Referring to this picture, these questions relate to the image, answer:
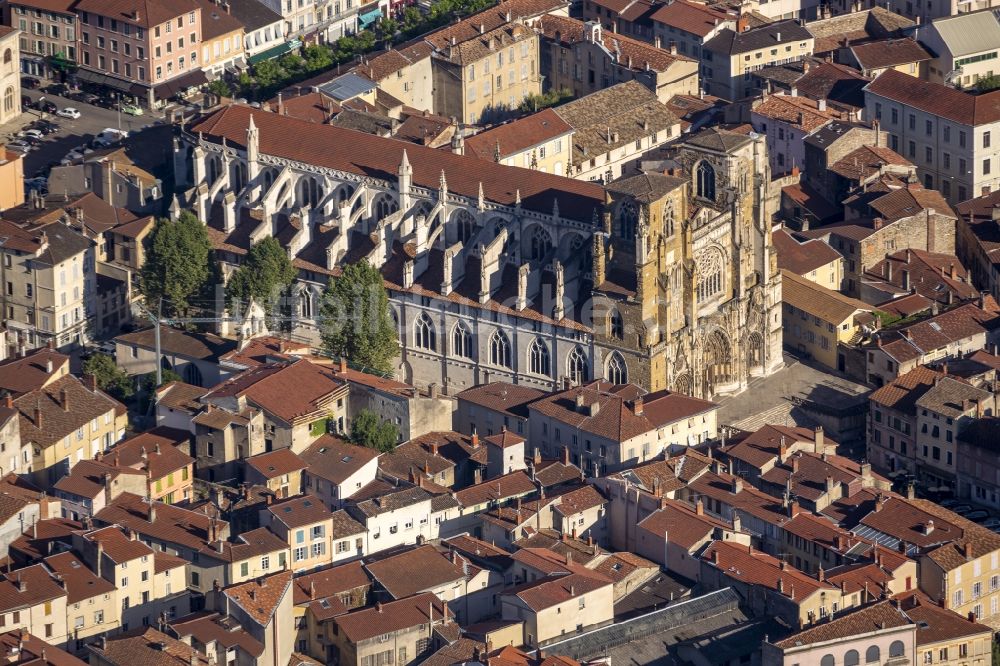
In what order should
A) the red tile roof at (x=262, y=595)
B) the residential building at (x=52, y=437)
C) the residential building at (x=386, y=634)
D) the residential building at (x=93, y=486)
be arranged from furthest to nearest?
1. the residential building at (x=52, y=437)
2. the residential building at (x=93, y=486)
3. the residential building at (x=386, y=634)
4. the red tile roof at (x=262, y=595)

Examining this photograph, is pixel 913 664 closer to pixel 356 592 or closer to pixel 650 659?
pixel 650 659

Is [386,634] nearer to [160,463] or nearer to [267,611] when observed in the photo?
[267,611]

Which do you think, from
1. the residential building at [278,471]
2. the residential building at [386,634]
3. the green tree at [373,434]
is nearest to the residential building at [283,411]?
the residential building at [278,471]

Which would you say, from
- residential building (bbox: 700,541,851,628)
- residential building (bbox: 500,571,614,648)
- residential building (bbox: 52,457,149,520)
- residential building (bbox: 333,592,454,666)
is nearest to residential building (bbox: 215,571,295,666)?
residential building (bbox: 333,592,454,666)

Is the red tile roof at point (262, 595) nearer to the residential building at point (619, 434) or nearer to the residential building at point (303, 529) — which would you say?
the residential building at point (303, 529)

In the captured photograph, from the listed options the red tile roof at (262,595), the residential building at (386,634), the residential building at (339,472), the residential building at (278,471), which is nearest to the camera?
the red tile roof at (262,595)

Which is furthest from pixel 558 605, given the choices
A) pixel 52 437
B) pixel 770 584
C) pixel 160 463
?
pixel 52 437

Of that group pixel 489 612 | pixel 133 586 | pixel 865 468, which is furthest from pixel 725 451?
pixel 133 586
